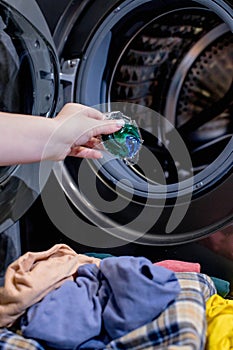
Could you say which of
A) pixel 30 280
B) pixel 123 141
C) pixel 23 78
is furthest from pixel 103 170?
pixel 30 280

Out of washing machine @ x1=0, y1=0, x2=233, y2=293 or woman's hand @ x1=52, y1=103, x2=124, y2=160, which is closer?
woman's hand @ x1=52, y1=103, x2=124, y2=160

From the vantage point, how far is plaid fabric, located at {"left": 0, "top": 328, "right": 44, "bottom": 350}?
2.61ft

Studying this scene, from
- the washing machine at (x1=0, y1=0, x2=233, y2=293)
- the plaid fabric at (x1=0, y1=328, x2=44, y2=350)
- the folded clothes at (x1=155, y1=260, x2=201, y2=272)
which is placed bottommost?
the plaid fabric at (x1=0, y1=328, x2=44, y2=350)

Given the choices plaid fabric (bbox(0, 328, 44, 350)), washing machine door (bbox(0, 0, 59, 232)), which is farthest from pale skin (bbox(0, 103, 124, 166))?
plaid fabric (bbox(0, 328, 44, 350))

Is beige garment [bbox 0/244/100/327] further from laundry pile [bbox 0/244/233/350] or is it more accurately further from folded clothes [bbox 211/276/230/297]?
folded clothes [bbox 211/276/230/297]

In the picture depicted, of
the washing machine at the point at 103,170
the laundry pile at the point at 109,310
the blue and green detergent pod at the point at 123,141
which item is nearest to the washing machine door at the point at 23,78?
the washing machine at the point at 103,170

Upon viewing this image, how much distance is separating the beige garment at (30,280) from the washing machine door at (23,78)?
24cm

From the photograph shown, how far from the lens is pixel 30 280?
0.85 m

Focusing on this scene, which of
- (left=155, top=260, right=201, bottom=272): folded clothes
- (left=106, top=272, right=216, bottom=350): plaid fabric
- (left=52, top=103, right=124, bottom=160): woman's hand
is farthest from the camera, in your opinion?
(left=155, top=260, right=201, bottom=272): folded clothes

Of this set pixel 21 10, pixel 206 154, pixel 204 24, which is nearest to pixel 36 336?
pixel 21 10

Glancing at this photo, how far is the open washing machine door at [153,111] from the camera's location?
41.9 inches

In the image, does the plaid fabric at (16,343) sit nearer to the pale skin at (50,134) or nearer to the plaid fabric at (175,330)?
the plaid fabric at (175,330)

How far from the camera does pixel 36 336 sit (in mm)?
A: 803

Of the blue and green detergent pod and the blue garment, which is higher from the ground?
the blue and green detergent pod
